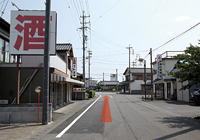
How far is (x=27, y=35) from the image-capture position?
37.9 ft

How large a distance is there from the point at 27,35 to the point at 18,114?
4621 mm

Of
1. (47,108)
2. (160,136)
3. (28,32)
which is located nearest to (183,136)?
(160,136)

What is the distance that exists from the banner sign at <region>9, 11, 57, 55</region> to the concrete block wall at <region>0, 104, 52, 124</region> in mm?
3283

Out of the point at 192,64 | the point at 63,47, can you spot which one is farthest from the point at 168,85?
the point at 192,64

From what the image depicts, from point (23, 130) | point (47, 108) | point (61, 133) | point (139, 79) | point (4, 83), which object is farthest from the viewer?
point (139, 79)

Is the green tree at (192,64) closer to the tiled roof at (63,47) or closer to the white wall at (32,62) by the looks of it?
the white wall at (32,62)

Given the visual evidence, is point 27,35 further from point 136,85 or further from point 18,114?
point 136,85

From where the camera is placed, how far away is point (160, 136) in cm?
729

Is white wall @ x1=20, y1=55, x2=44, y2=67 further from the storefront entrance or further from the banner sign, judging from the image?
the storefront entrance

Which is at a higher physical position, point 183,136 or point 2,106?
point 2,106

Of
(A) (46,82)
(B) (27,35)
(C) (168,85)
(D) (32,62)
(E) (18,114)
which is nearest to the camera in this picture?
(A) (46,82)

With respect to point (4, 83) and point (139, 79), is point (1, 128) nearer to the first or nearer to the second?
point (4, 83)

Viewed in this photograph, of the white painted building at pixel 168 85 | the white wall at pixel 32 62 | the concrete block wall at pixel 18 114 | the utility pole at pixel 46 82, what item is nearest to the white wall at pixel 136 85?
the white painted building at pixel 168 85

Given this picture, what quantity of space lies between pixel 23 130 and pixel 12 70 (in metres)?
6.72
